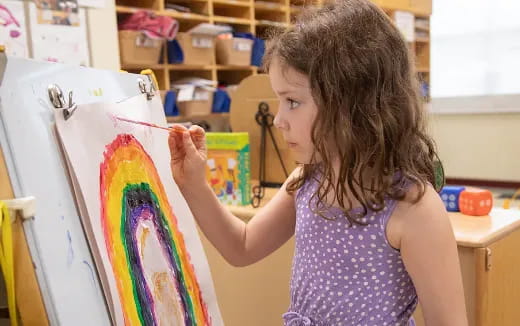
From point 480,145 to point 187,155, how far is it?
3.97m

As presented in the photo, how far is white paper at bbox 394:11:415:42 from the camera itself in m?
4.02

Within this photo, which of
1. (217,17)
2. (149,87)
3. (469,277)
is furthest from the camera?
(217,17)

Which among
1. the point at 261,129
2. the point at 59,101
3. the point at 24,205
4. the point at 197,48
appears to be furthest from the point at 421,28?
the point at 24,205

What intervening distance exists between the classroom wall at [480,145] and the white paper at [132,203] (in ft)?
11.4

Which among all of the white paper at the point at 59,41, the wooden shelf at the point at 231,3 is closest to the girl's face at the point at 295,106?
the white paper at the point at 59,41

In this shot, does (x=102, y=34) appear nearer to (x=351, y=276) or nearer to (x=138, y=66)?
(x=138, y=66)

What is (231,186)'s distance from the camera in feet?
5.16

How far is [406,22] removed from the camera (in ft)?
13.5

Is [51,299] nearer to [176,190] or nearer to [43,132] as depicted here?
[43,132]

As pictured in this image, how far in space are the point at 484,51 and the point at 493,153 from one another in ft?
2.78

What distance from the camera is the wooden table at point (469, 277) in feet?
3.78

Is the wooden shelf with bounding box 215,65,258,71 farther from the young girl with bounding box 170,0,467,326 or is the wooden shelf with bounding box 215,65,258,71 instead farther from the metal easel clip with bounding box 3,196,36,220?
the metal easel clip with bounding box 3,196,36,220

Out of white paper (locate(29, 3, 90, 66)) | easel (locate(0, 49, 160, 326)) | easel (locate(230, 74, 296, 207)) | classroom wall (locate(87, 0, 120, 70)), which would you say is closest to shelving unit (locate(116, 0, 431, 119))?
classroom wall (locate(87, 0, 120, 70))

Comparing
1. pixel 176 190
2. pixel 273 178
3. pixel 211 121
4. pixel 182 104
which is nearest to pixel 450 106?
pixel 211 121
